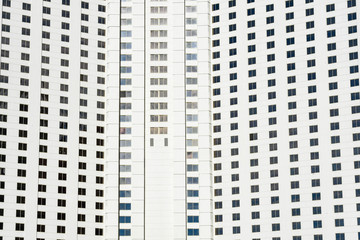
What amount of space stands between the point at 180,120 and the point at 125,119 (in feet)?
27.1

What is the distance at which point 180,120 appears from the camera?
117500 millimetres

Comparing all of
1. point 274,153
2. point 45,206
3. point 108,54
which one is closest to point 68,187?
point 45,206

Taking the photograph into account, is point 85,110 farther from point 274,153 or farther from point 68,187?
point 274,153

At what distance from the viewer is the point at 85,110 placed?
11644 cm

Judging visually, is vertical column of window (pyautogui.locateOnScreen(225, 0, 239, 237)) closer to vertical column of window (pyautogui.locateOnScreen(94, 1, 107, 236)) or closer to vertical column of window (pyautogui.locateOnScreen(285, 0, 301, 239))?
vertical column of window (pyautogui.locateOnScreen(285, 0, 301, 239))

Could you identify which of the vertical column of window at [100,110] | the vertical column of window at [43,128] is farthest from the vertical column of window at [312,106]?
the vertical column of window at [43,128]

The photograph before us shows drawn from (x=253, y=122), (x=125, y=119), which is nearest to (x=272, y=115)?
(x=253, y=122)

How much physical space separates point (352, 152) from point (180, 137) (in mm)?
25850

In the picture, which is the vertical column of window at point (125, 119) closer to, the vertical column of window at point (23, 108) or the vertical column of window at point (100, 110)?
the vertical column of window at point (100, 110)

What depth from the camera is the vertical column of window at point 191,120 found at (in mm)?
113500

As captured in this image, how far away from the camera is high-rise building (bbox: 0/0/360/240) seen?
108m

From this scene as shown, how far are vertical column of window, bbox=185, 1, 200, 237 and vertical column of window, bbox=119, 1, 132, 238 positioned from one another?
862 cm

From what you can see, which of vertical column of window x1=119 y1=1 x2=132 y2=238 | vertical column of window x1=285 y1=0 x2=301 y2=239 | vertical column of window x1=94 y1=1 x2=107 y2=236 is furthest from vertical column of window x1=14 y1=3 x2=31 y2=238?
vertical column of window x1=285 y1=0 x2=301 y2=239

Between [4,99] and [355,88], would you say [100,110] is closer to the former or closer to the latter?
[4,99]
